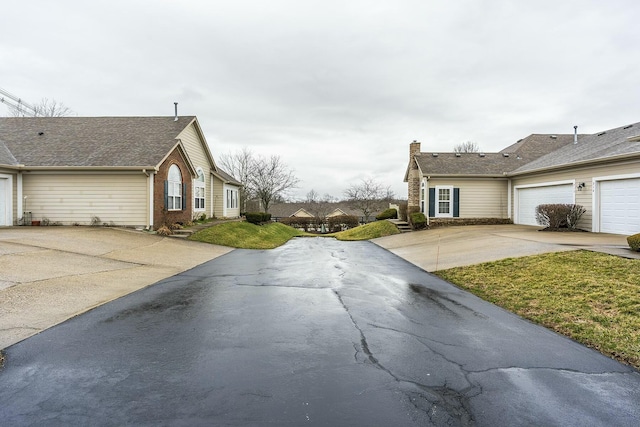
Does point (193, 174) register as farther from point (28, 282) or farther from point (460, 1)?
point (460, 1)

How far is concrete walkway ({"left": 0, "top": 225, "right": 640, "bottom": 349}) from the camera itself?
19.1ft

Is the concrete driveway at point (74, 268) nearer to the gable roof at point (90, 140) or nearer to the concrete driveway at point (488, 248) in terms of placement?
the gable roof at point (90, 140)

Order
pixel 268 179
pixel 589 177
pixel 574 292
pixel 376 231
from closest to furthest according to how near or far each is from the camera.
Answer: pixel 574 292 < pixel 589 177 < pixel 376 231 < pixel 268 179

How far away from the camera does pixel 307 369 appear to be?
12.1 feet

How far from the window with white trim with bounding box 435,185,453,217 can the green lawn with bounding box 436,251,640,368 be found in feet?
43.2

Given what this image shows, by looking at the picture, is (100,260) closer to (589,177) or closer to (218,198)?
(218,198)

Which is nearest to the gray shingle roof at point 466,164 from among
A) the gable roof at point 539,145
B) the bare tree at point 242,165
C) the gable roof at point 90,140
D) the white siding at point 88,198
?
the gable roof at point 539,145

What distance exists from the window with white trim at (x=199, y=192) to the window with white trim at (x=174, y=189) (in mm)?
2301

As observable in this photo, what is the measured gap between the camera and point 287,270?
10250 millimetres

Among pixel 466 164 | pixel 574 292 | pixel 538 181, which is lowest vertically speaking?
pixel 574 292

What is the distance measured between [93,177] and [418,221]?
61.6ft

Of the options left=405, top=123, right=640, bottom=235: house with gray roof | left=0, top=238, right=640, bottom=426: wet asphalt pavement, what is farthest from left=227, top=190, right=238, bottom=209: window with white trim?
left=0, top=238, right=640, bottom=426: wet asphalt pavement

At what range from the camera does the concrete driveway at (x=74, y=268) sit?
557cm

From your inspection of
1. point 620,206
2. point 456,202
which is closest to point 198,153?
point 456,202
